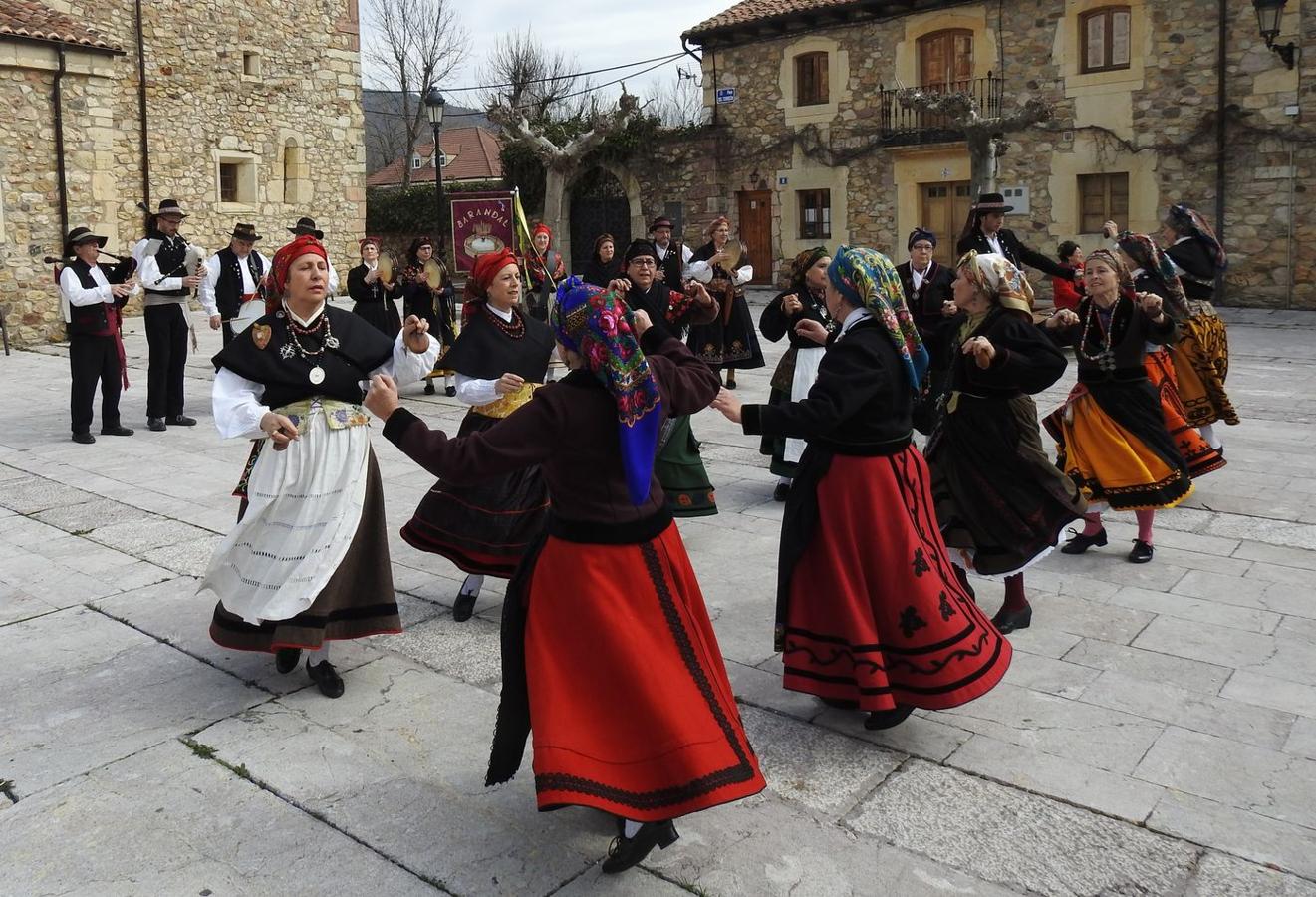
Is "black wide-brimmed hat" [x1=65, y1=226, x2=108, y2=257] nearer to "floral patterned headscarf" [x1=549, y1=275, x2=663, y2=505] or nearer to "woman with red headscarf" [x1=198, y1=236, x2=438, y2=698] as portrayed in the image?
"woman with red headscarf" [x1=198, y1=236, x2=438, y2=698]

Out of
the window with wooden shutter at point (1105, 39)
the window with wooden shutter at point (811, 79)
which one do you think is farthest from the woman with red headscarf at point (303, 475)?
the window with wooden shutter at point (811, 79)

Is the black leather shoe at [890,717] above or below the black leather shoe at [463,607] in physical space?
below

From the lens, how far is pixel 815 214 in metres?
24.4

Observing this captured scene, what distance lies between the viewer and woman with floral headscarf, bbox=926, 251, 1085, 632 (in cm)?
449

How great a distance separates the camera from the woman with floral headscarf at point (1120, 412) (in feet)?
18.5

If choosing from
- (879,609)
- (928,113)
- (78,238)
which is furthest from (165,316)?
(928,113)

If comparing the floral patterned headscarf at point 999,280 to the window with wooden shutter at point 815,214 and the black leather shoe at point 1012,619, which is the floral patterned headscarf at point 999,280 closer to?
the black leather shoe at point 1012,619

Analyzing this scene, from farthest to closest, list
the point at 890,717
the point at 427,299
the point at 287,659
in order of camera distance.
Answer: the point at 427,299, the point at 287,659, the point at 890,717

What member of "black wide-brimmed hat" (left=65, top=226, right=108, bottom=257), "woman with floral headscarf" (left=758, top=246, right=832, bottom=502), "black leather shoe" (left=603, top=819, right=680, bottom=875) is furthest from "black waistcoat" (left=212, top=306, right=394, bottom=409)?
"black wide-brimmed hat" (left=65, top=226, right=108, bottom=257)

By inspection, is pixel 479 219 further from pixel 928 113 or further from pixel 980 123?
pixel 928 113

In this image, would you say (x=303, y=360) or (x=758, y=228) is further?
(x=758, y=228)

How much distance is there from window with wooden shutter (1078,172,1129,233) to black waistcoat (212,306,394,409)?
18708 millimetres

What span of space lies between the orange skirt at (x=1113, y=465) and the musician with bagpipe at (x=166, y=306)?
7509mm

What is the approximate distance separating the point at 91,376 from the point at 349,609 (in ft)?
21.6
